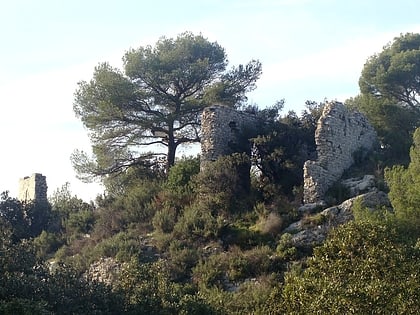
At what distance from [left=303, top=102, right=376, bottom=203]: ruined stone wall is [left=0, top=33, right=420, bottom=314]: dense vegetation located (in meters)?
0.71

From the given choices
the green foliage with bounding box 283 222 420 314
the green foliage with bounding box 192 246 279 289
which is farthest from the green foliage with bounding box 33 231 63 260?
the green foliage with bounding box 283 222 420 314

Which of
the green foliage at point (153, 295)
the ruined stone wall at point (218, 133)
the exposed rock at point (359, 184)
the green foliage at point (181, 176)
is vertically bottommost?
the green foliage at point (153, 295)

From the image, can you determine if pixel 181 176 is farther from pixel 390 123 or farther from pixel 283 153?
pixel 390 123

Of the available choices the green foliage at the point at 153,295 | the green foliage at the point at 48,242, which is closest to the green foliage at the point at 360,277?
the green foliage at the point at 153,295

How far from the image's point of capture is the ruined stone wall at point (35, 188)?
3484 cm

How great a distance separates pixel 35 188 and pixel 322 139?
41.7 ft

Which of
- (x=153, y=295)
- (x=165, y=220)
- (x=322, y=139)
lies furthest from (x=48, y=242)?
(x=153, y=295)

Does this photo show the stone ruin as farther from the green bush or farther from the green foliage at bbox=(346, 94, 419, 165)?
the green bush

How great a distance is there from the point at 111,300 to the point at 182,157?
591 inches

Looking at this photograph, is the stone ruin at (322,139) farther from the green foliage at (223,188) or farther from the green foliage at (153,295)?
the green foliage at (153,295)

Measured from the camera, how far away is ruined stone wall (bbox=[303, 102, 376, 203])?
1077 inches

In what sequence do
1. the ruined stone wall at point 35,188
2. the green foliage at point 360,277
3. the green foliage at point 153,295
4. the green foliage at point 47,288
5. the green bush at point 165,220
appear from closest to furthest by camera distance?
the green foliage at point 360,277 → the green foliage at point 47,288 → the green foliage at point 153,295 → the green bush at point 165,220 → the ruined stone wall at point 35,188

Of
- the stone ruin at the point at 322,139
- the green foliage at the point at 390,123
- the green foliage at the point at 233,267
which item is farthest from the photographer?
the green foliage at the point at 390,123

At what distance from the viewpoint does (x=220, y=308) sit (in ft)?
65.4
